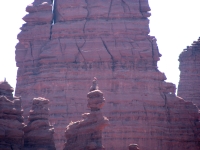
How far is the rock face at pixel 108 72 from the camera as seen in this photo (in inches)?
2255

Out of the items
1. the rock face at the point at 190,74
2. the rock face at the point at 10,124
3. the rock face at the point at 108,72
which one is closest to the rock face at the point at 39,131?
the rock face at the point at 10,124

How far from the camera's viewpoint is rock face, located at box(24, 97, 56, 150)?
47.1m

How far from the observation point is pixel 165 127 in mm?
58344

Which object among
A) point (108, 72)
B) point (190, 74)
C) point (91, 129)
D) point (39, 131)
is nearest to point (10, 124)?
point (39, 131)

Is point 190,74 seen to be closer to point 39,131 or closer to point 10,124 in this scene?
point 39,131

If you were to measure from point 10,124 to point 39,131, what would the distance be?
2.29 meters

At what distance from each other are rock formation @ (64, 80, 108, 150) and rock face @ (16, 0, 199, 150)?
944 centimetres

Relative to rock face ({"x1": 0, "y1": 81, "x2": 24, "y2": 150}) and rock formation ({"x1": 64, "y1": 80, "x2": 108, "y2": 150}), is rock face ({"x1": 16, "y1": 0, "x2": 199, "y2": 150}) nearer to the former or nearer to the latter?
rock formation ({"x1": 64, "y1": 80, "x2": 108, "y2": 150})

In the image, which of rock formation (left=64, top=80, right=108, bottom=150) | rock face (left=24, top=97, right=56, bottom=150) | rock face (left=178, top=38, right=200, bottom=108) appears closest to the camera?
rock formation (left=64, top=80, right=108, bottom=150)

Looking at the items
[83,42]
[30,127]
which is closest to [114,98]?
[83,42]

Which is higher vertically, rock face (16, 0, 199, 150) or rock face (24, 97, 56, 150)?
rock face (16, 0, 199, 150)

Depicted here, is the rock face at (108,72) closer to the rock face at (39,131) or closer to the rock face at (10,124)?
the rock face at (39,131)

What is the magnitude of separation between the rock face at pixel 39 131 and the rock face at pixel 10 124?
34.6 inches

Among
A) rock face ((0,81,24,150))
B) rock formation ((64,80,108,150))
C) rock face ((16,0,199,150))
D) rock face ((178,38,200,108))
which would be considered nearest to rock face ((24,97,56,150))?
rock face ((0,81,24,150))
